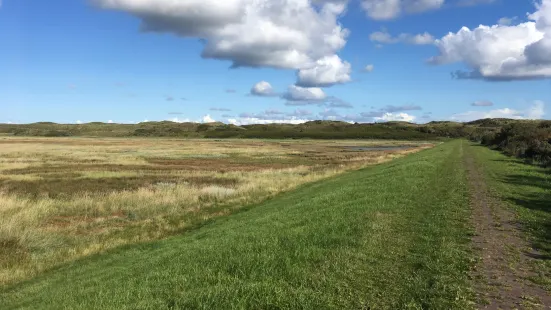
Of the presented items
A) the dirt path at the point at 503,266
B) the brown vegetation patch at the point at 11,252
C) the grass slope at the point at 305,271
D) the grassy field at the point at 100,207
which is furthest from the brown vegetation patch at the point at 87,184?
the dirt path at the point at 503,266

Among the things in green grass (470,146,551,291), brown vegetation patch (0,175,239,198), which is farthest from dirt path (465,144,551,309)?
brown vegetation patch (0,175,239,198)

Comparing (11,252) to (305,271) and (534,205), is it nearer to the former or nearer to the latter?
(305,271)

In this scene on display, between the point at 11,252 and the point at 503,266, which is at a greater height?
the point at 503,266

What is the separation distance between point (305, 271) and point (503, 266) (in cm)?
409

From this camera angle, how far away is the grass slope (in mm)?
6793

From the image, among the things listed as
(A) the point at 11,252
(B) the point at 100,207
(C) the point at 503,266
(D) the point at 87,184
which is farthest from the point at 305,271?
(D) the point at 87,184

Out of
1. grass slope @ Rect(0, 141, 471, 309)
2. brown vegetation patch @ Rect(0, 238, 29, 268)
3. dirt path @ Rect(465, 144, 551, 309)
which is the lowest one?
brown vegetation patch @ Rect(0, 238, 29, 268)

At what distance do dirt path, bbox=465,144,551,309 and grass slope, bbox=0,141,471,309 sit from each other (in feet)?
1.06

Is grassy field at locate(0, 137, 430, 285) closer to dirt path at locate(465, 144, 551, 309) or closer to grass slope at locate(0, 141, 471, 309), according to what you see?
grass slope at locate(0, 141, 471, 309)

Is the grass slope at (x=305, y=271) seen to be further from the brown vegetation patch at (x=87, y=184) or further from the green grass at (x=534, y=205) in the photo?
the brown vegetation patch at (x=87, y=184)

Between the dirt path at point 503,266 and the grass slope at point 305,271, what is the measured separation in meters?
0.32

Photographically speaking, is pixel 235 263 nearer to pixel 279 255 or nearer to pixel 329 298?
pixel 279 255

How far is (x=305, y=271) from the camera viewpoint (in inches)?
314

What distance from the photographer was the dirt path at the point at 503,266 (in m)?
6.52
